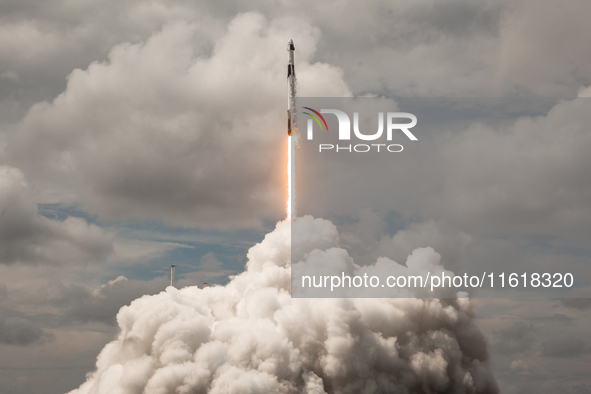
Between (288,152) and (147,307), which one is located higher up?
(288,152)

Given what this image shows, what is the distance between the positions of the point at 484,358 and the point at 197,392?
5162cm

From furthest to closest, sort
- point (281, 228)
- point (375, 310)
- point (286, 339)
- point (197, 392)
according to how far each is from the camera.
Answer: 1. point (281, 228)
2. point (375, 310)
3. point (286, 339)
4. point (197, 392)

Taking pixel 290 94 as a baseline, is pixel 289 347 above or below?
below

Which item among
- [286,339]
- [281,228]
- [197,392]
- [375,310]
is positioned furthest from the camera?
[281,228]

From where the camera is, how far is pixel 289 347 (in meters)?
81.9

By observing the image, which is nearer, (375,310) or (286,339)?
(286,339)

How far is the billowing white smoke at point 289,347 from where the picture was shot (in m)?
78.5

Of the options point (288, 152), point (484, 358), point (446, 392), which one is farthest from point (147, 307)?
point (484, 358)

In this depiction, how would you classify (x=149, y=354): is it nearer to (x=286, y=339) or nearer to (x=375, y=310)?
(x=286, y=339)

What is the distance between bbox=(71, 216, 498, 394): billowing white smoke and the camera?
78.5 m

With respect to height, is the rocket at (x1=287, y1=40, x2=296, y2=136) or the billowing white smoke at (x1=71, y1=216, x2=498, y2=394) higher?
the rocket at (x1=287, y1=40, x2=296, y2=136)

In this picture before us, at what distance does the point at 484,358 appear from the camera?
97062 millimetres

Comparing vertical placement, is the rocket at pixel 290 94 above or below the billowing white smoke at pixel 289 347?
above

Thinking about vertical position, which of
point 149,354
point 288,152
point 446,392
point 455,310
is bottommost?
point 446,392
